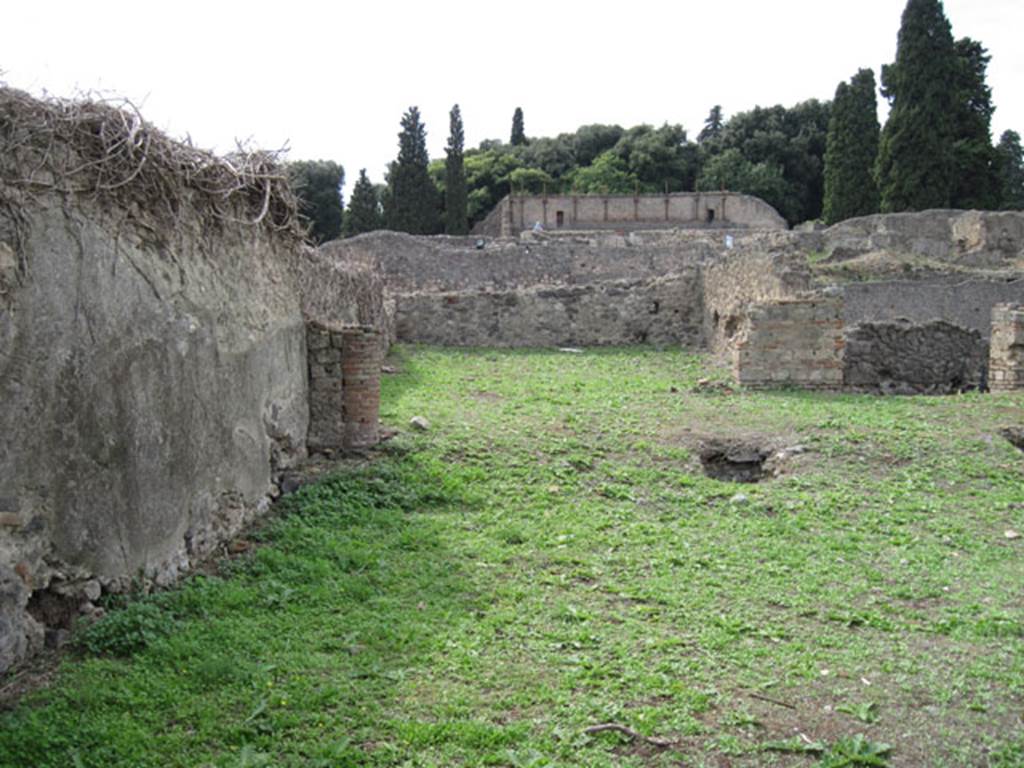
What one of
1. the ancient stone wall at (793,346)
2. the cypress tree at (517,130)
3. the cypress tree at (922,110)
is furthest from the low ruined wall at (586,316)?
the cypress tree at (517,130)

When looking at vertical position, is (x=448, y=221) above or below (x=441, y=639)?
above

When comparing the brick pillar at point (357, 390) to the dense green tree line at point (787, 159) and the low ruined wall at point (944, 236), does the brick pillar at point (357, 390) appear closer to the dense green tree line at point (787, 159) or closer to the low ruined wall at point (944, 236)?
the dense green tree line at point (787, 159)

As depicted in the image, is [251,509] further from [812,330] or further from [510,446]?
[812,330]

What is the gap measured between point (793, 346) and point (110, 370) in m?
7.88

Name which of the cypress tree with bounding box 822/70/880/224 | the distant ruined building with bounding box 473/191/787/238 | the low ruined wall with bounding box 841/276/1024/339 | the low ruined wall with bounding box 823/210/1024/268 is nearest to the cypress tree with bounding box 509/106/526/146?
the distant ruined building with bounding box 473/191/787/238

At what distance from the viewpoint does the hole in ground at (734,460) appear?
23.1 ft

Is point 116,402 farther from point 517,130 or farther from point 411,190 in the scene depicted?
point 517,130

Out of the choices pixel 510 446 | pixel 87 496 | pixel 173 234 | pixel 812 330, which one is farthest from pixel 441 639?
pixel 812 330

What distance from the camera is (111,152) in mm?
3771

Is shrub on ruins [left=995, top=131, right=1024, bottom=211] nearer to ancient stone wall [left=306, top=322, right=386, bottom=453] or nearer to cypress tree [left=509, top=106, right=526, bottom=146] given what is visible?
cypress tree [left=509, top=106, right=526, bottom=146]

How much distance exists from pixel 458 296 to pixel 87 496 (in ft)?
37.1

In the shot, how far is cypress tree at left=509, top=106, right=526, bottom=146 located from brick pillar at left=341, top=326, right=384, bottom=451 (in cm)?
5570

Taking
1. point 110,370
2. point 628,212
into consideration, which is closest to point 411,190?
point 628,212

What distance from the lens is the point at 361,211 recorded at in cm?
3853
